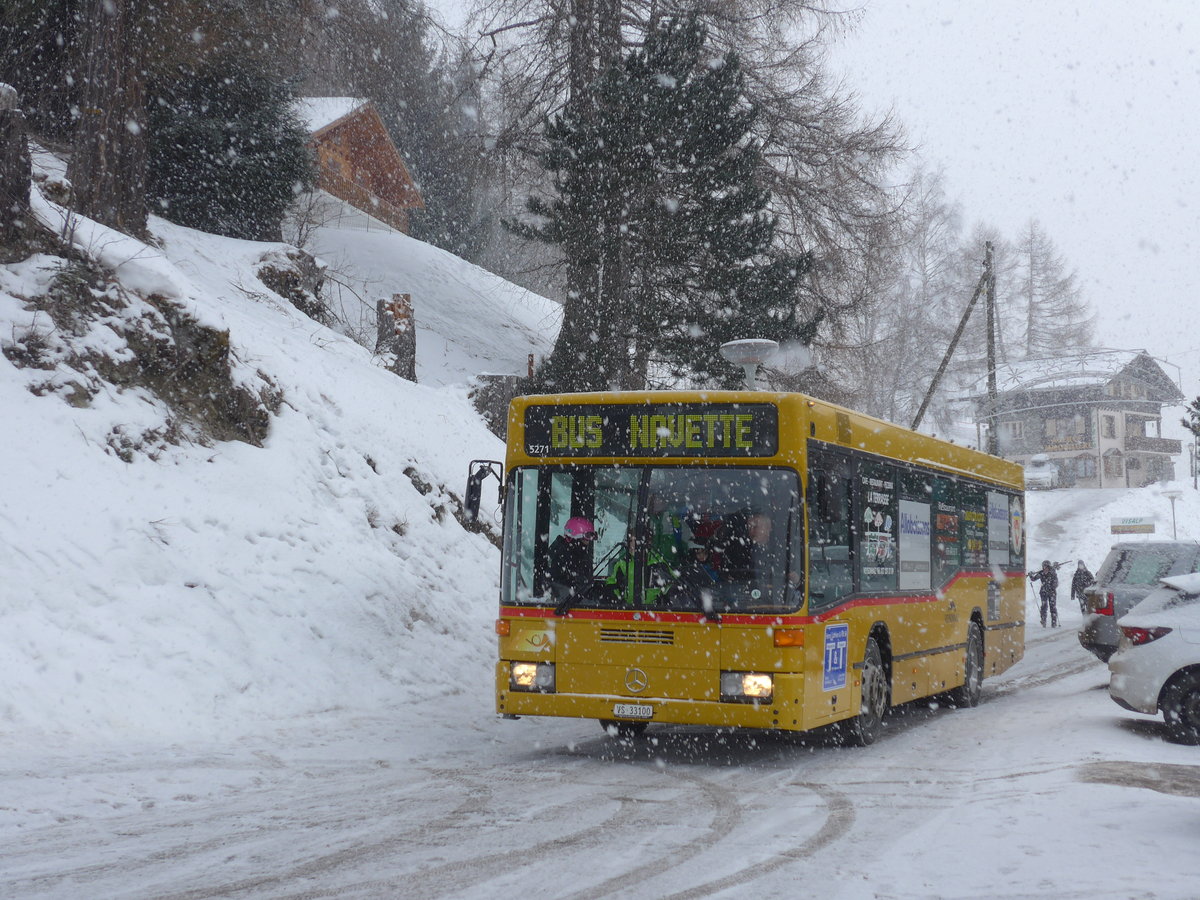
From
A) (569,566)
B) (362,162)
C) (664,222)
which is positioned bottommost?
(569,566)

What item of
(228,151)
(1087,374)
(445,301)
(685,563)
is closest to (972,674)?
(685,563)

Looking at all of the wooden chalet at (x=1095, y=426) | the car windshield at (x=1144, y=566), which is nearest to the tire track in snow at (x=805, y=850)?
the car windshield at (x=1144, y=566)

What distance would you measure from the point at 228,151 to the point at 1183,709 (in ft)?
75.0

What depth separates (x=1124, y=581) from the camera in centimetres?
1592

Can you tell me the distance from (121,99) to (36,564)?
31.6 ft

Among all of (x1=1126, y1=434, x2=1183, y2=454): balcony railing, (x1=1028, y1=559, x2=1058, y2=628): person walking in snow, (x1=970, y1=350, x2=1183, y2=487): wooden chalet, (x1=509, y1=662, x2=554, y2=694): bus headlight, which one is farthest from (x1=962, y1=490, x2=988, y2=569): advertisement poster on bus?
(x1=1126, y1=434, x2=1183, y2=454): balcony railing

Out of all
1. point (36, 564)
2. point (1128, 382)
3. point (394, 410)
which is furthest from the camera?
point (1128, 382)

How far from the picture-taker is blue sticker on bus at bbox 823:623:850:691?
9633 millimetres

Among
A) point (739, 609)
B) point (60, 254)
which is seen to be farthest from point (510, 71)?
point (739, 609)

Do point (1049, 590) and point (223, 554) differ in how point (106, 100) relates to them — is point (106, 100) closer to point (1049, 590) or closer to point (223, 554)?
point (223, 554)

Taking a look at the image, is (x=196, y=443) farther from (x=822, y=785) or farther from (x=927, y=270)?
(x=927, y=270)

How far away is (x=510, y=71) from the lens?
29109 millimetres

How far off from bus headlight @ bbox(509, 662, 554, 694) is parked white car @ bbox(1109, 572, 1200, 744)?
5194 millimetres

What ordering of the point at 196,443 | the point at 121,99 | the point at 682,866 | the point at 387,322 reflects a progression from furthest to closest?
the point at 387,322, the point at 121,99, the point at 196,443, the point at 682,866
